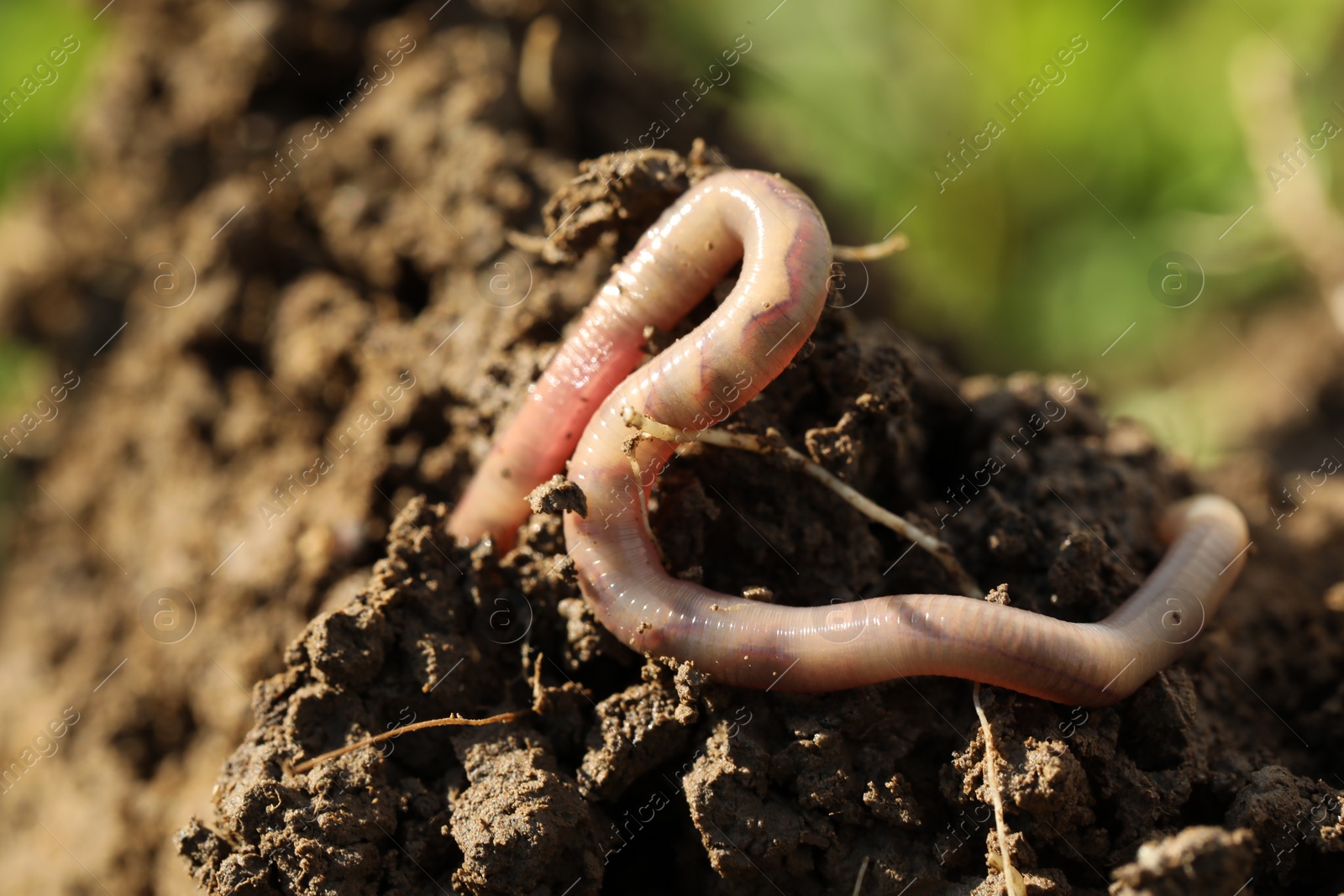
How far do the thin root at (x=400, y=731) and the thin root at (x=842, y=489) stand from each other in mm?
1114

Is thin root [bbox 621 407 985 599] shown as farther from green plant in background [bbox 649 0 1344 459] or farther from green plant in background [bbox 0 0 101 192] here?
green plant in background [bbox 0 0 101 192]

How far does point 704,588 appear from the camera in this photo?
3.21 m

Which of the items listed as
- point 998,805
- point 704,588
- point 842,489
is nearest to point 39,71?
point 704,588

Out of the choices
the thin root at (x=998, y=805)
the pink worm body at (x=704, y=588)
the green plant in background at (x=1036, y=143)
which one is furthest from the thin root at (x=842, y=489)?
the green plant in background at (x=1036, y=143)

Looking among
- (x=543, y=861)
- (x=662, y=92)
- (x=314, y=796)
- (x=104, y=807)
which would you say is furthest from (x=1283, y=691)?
(x=104, y=807)

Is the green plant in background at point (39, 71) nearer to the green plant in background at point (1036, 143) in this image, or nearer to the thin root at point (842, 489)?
the green plant in background at point (1036, 143)

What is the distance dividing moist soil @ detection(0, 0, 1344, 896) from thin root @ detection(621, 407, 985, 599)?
0.09 m

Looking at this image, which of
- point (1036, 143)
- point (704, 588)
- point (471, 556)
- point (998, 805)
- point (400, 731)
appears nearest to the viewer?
point (998, 805)

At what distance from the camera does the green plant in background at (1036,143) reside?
5.74 m

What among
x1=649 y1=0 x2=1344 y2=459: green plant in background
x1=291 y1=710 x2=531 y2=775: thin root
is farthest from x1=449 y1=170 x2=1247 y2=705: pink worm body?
x1=649 y1=0 x2=1344 y2=459: green plant in background

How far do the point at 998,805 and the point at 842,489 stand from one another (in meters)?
1.14

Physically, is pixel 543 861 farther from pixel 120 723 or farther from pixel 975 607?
pixel 120 723

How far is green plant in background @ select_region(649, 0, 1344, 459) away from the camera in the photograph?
226 inches

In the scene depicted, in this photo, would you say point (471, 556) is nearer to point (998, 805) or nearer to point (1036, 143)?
point (998, 805)
